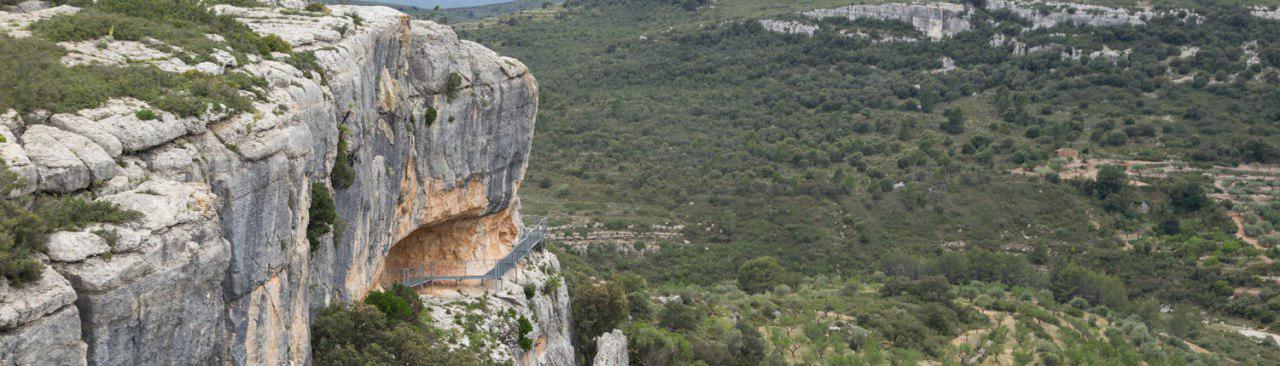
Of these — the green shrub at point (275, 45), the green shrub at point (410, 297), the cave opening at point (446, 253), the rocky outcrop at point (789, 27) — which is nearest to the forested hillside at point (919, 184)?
the rocky outcrop at point (789, 27)

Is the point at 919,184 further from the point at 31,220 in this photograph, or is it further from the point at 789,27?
the point at 31,220

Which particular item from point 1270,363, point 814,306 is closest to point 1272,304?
point 1270,363

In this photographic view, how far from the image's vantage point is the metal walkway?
31328mm

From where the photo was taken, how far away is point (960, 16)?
104062 millimetres

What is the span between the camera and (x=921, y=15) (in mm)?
104375

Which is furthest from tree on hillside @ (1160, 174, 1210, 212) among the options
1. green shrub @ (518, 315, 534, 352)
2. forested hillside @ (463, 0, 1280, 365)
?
green shrub @ (518, 315, 534, 352)

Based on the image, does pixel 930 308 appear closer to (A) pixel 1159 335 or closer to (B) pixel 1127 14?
(A) pixel 1159 335

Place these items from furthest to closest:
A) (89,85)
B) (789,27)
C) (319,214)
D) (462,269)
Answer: (789,27) → (462,269) → (319,214) → (89,85)

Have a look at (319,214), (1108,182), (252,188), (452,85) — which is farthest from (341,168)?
(1108,182)

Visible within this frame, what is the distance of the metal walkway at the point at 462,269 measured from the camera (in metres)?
31.3

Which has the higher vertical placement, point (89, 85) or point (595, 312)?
point (89, 85)

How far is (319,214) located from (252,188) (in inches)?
163

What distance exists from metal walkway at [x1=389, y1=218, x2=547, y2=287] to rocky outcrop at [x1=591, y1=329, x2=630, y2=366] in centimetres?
393

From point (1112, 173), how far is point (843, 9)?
3992cm
